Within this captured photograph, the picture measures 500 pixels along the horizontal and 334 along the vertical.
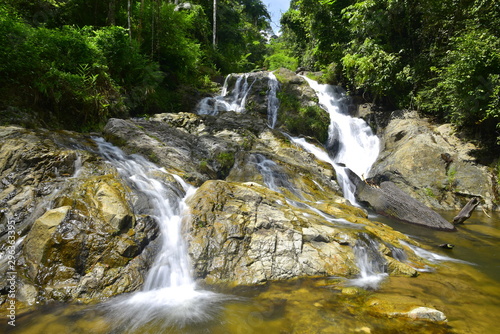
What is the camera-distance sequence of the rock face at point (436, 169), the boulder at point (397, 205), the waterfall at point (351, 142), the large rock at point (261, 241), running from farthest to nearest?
the waterfall at point (351, 142) < the rock face at point (436, 169) < the boulder at point (397, 205) < the large rock at point (261, 241)

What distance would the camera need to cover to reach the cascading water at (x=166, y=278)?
124 inches

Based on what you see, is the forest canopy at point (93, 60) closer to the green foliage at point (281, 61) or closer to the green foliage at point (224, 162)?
the green foliage at point (224, 162)

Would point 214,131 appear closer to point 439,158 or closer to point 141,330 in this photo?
point 141,330

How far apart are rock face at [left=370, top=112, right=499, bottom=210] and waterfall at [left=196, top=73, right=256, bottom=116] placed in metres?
8.13

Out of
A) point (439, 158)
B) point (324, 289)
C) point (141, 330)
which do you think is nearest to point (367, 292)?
point (324, 289)

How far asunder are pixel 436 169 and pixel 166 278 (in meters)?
10.8

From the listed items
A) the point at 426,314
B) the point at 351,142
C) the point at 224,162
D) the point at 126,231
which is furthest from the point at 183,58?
the point at 426,314

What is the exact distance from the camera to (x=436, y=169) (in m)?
10.0

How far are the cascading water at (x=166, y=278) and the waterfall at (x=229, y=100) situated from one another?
330 inches

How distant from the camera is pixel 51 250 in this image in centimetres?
346

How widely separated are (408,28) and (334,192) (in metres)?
11.6

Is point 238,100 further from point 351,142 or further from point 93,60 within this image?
point 93,60

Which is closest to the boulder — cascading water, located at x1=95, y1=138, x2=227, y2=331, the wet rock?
the wet rock

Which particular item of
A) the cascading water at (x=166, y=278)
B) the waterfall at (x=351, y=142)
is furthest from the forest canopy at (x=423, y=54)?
the cascading water at (x=166, y=278)
